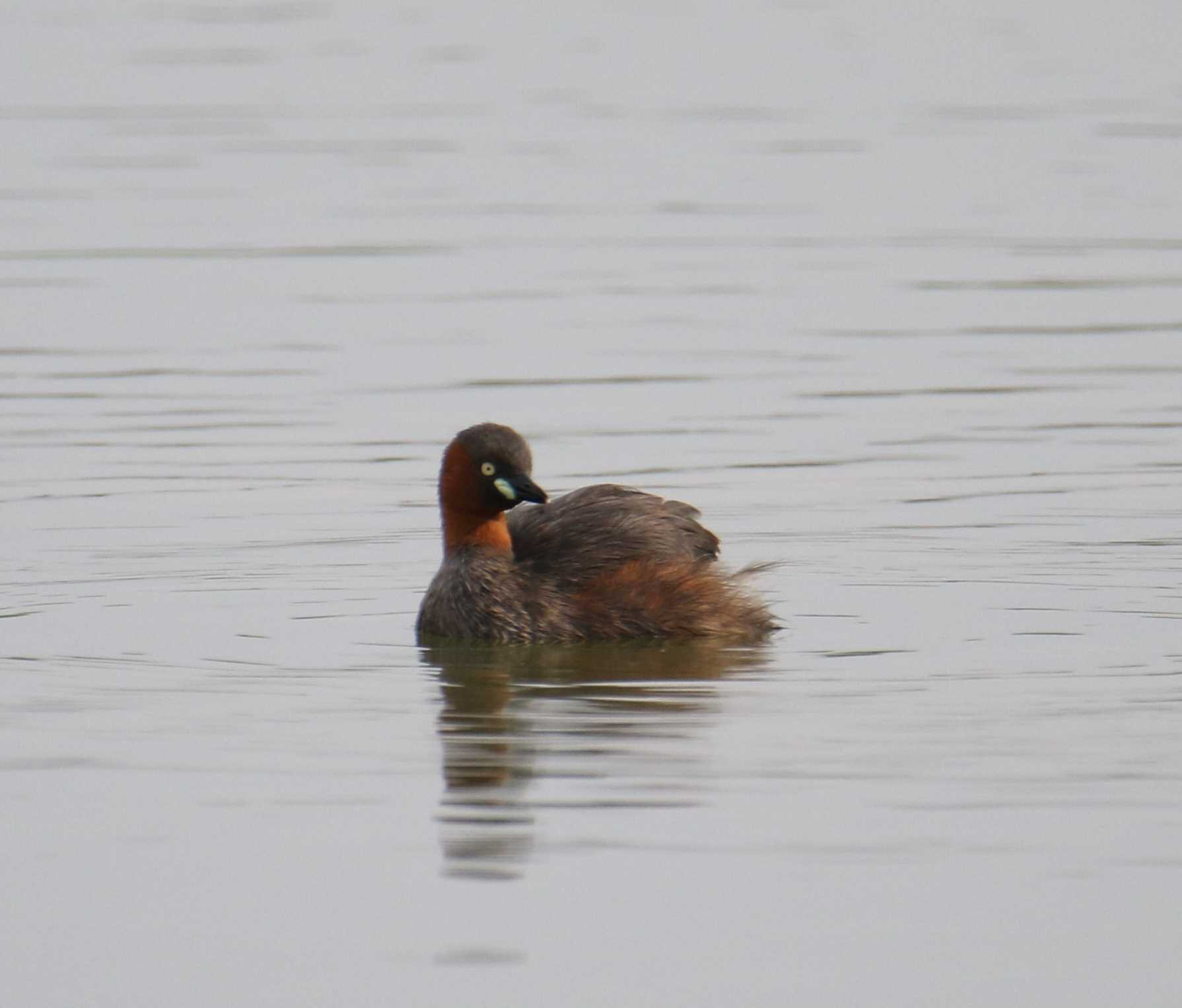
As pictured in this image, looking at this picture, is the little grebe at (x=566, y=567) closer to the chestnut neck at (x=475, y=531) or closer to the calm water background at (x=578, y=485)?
the chestnut neck at (x=475, y=531)

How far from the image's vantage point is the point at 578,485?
46.4 feet

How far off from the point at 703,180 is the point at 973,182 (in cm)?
239

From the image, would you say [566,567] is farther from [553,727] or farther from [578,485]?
[578,485]

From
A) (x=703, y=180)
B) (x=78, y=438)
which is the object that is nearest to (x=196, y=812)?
(x=78, y=438)

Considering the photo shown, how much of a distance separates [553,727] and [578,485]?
15.8ft

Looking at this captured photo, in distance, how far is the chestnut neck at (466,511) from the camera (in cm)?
1132

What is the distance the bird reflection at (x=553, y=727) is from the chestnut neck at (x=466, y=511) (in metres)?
0.53

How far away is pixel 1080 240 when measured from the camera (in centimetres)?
2031

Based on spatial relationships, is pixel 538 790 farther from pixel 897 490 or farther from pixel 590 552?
pixel 897 490

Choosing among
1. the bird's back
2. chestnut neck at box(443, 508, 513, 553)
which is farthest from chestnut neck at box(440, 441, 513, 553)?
the bird's back

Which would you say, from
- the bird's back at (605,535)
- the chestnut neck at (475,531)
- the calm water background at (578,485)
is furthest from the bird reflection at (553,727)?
the chestnut neck at (475,531)

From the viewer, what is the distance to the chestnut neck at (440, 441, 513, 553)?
11320 mm

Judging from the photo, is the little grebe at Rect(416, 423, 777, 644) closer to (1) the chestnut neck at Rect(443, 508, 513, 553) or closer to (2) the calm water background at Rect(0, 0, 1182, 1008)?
(1) the chestnut neck at Rect(443, 508, 513, 553)

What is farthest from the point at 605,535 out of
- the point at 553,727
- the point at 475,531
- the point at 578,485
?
the point at 578,485
